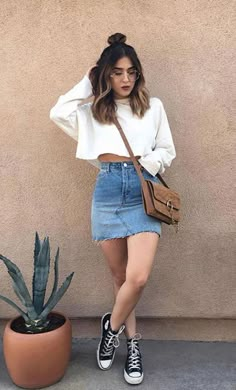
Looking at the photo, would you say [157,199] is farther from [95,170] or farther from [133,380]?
[133,380]

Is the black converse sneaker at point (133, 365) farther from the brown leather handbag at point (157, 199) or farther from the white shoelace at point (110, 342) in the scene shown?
the brown leather handbag at point (157, 199)

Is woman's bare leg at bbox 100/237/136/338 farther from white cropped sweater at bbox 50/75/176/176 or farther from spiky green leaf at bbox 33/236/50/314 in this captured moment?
white cropped sweater at bbox 50/75/176/176

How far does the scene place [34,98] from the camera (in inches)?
134

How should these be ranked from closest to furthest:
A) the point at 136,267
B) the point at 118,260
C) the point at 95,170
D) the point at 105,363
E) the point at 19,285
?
1. the point at 136,267
2. the point at 19,285
3. the point at 118,260
4. the point at 105,363
5. the point at 95,170

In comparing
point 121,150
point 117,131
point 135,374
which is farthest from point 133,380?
point 117,131

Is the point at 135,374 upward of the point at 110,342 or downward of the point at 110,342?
downward

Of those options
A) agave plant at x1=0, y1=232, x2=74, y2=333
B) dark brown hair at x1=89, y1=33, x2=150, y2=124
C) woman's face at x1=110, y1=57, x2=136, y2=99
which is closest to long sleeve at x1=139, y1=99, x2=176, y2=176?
dark brown hair at x1=89, y1=33, x2=150, y2=124

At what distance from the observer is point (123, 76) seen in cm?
284

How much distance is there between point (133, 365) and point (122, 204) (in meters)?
1.01

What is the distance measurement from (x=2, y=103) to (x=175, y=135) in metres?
1.24

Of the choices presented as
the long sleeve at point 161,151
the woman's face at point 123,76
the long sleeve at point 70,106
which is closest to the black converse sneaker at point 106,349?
the long sleeve at point 161,151

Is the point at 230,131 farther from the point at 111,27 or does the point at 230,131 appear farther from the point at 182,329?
the point at 182,329

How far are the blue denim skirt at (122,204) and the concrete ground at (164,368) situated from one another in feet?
3.03

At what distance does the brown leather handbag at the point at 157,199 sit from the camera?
277cm
